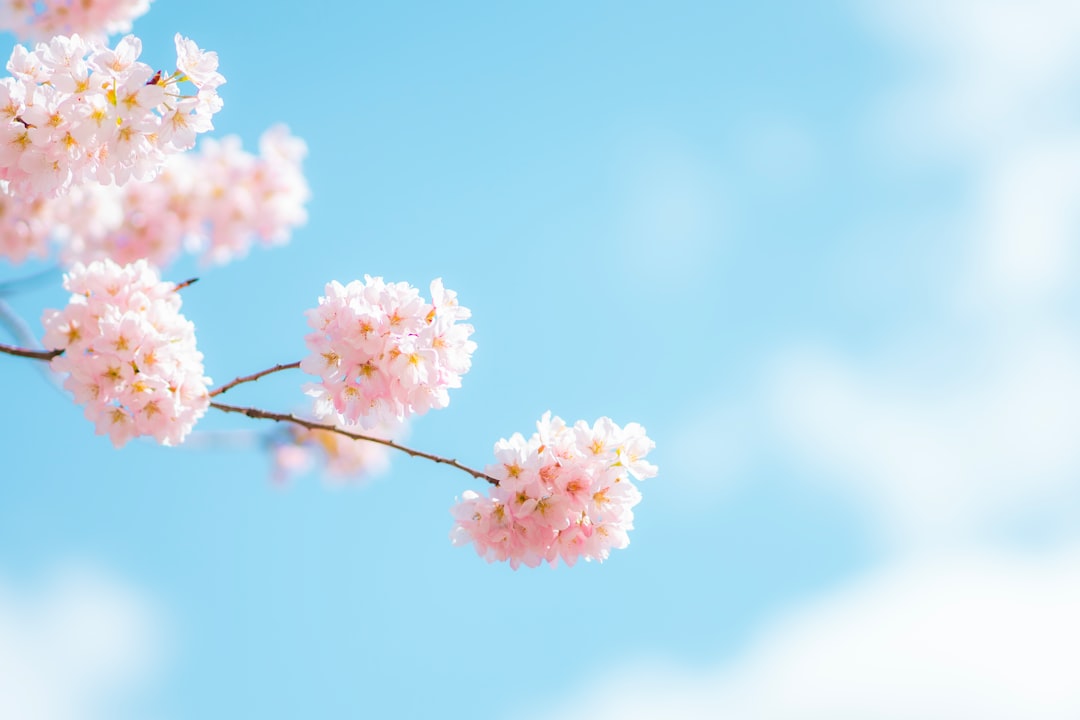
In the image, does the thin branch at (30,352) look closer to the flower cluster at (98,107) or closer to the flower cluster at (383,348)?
the flower cluster at (98,107)

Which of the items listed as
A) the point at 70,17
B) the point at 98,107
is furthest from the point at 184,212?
the point at 98,107

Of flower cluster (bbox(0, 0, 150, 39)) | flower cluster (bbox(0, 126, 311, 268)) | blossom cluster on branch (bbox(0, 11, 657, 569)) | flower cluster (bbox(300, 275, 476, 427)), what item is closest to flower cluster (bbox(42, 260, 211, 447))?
blossom cluster on branch (bbox(0, 11, 657, 569))

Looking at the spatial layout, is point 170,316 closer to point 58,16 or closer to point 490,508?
point 490,508

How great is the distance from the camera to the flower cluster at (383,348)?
11.2ft

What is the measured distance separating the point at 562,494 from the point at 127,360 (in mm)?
1739

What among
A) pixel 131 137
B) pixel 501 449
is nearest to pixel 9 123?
pixel 131 137

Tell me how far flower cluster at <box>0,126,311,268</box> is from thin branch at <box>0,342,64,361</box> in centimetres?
624

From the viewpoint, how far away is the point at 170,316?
11.3 ft

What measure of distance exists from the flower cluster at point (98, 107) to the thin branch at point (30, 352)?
0.69 m

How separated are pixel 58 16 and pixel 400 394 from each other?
4850mm

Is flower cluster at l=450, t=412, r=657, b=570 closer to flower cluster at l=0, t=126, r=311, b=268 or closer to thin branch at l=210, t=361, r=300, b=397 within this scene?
thin branch at l=210, t=361, r=300, b=397

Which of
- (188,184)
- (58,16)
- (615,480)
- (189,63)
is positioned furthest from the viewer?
(188,184)

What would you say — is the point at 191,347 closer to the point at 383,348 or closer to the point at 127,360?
the point at 127,360

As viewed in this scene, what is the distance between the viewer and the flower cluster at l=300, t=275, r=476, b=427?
3402 mm
